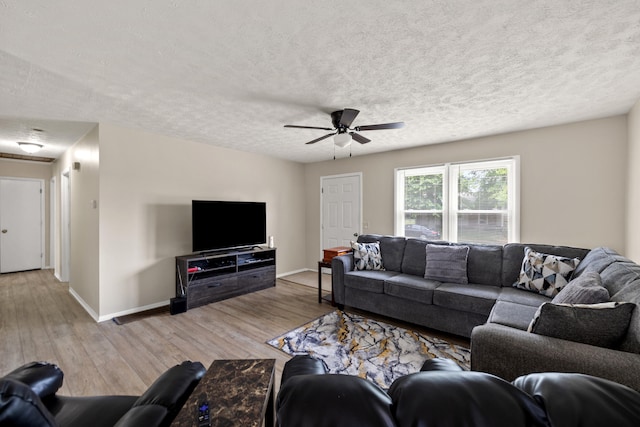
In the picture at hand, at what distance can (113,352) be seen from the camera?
98.4 inches

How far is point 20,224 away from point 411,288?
25.7 feet

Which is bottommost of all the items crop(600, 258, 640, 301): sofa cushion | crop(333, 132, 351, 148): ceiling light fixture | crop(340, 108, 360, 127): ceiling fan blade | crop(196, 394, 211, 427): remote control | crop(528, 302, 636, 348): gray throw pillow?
crop(196, 394, 211, 427): remote control

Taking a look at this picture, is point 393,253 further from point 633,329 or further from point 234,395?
point 234,395

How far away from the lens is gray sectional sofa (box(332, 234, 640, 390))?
1297 millimetres

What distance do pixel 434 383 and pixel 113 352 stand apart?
309 centimetres

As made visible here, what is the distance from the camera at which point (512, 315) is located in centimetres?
207

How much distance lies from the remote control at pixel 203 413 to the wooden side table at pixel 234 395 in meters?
0.01

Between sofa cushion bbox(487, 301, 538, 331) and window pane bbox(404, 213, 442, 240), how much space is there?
2098 millimetres

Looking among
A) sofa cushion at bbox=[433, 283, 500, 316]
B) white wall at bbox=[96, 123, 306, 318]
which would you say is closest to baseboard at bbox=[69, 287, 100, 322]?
white wall at bbox=[96, 123, 306, 318]

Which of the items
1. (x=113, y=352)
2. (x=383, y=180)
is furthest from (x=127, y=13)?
(x=383, y=180)

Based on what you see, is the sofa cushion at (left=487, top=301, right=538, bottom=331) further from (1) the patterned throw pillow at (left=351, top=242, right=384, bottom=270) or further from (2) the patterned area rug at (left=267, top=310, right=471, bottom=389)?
(1) the patterned throw pillow at (left=351, top=242, right=384, bottom=270)

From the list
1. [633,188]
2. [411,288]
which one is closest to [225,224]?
[411,288]

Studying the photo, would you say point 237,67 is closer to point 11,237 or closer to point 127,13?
point 127,13

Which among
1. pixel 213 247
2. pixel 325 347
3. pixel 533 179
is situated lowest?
pixel 325 347
